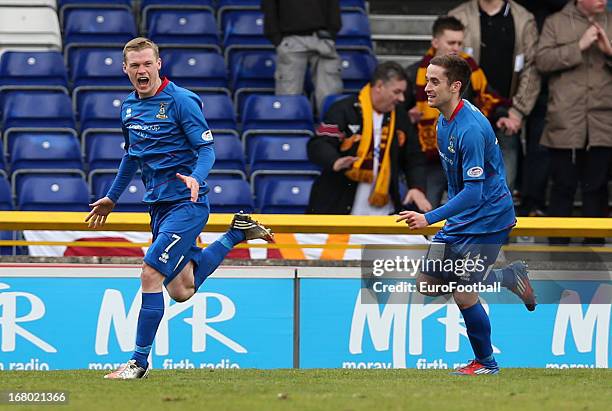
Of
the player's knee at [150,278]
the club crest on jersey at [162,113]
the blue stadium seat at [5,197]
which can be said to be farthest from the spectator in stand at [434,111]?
the player's knee at [150,278]

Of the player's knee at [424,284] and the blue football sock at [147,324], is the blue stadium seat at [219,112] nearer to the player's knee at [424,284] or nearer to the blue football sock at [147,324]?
the player's knee at [424,284]

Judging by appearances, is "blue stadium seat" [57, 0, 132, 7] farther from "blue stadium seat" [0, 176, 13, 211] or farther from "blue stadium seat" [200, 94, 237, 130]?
Answer: "blue stadium seat" [0, 176, 13, 211]

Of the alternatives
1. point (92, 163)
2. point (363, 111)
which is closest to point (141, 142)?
point (363, 111)

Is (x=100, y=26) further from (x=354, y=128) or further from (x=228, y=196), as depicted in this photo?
(x=354, y=128)

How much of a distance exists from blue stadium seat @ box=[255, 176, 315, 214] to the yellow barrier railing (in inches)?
78.7

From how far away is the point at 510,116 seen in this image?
11258 millimetres

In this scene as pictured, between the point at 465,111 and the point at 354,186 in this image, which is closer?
the point at 465,111

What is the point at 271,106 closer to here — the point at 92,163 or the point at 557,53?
the point at 92,163

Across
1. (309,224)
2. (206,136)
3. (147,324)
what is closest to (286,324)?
(309,224)

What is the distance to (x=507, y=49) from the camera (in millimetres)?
11633

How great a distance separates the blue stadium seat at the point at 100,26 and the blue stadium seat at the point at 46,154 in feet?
5.96

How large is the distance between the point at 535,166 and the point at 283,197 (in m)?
2.16

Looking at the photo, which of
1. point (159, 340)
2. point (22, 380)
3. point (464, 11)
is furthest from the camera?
point (464, 11)

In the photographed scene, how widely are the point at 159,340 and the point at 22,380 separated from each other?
6.44 feet
